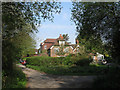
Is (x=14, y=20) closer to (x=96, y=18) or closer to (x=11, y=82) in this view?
(x=11, y=82)

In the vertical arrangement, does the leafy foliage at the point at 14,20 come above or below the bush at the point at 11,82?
above

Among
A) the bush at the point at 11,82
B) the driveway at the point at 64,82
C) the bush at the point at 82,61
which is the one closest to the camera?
the driveway at the point at 64,82

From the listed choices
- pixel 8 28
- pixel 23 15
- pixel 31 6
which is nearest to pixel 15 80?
pixel 8 28

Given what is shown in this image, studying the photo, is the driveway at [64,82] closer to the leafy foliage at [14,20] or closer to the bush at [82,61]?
the leafy foliage at [14,20]

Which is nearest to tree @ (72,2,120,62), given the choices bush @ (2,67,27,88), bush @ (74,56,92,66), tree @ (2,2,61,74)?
tree @ (2,2,61,74)

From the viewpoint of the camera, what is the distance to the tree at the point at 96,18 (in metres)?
13.8

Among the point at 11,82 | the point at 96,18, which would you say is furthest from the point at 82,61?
the point at 11,82

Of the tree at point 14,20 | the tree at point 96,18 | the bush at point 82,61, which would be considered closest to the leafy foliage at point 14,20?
the tree at point 14,20

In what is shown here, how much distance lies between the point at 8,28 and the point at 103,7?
28.9ft

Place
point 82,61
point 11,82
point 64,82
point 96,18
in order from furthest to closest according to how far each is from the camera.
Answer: point 82,61
point 96,18
point 64,82
point 11,82

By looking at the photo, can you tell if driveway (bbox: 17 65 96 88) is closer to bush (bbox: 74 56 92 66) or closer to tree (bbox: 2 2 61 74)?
tree (bbox: 2 2 61 74)

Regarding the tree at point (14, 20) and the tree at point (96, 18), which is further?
the tree at point (96, 18)

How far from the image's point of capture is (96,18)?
14508 mm

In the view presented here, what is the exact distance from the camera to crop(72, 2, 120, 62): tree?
1381 centimetres
